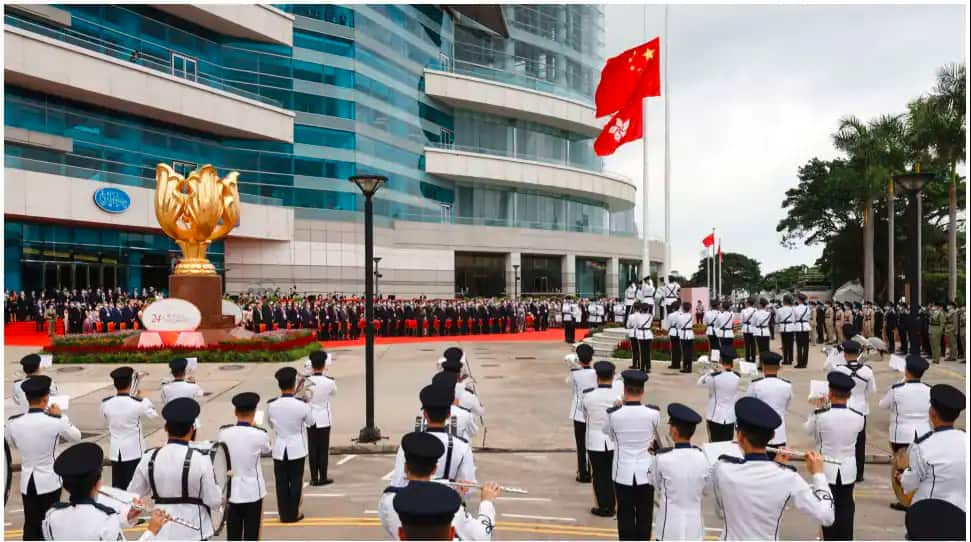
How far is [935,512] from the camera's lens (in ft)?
10.0

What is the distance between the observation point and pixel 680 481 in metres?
5.00

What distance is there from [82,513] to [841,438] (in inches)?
243

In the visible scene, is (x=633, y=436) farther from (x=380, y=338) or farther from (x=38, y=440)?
(x=380, y=338)

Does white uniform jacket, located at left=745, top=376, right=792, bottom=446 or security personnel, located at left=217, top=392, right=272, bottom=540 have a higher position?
white uniform jacket, located at left=745, top=376, right=792, bottom=446

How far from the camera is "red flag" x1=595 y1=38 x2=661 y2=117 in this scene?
2158 cm

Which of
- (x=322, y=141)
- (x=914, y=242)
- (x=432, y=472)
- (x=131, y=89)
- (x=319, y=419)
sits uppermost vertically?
(x=131, y=89)

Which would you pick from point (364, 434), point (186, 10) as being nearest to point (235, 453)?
point (364, 434)

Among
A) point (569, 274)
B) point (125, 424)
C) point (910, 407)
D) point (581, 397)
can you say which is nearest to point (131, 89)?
point (569, 274)

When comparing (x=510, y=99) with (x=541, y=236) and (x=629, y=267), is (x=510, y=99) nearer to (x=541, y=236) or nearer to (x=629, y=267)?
(x=541, y=236)

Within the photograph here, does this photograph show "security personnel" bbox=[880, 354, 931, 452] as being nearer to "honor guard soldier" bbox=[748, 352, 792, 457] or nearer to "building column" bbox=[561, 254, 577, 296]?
"honor guard soldier" bbox=[748, 352, 792, 457]

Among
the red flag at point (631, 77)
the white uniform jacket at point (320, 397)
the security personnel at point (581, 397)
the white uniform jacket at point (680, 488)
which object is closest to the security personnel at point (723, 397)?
the security personnel at point (581, 397)

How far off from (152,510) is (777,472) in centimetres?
391

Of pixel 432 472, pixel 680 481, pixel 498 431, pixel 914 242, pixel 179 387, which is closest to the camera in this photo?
pixel 432 472

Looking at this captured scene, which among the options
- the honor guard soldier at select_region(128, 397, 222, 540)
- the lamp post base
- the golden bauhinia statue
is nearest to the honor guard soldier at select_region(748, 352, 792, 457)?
the honor guard soldier at select_region(128, 397, 222, 540)
